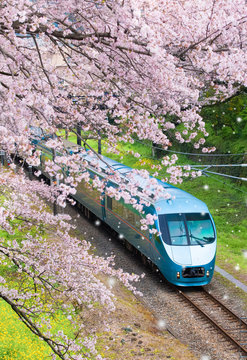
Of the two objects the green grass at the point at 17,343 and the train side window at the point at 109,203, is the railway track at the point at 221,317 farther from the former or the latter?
the train side window at the point at 109,203

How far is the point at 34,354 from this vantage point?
7.75 meters

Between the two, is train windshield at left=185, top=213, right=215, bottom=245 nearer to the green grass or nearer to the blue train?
the blue train

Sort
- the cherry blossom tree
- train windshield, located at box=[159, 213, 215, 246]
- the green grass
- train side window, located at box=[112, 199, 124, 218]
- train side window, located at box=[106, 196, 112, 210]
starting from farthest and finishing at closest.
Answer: train side window, located at box=[106, 196, 112, 210]
train side window, located at box=[112, 199, 124, 218]
train windshield, located at box=[159, 213, 215, 246]
the green grass
the cherry blossom tree

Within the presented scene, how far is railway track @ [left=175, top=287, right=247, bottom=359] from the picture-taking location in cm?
1026

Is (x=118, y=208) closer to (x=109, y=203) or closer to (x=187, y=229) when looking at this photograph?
(x=109, y=203)

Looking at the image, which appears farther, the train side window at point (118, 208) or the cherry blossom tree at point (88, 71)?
the train side window at point (118, 208)

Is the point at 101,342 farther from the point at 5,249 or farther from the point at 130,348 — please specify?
the point at 5,249

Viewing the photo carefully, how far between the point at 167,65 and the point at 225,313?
832cm

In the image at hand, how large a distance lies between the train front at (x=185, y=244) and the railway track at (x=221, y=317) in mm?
462

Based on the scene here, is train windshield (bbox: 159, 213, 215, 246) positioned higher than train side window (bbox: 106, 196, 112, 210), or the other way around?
train windshield (bbox: 159, 213, 215, 246)

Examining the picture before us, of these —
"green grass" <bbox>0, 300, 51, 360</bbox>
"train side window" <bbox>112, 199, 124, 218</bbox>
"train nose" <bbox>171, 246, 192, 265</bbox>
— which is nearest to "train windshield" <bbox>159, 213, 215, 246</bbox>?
"train nose" <bbox>171, 246, 192, 265</bbox>

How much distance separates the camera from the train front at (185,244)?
1243 centimetres

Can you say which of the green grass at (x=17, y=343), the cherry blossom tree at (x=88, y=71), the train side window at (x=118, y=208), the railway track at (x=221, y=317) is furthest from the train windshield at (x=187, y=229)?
the green grass at (x=17, y=343)

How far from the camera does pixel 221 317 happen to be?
11.6 meters
